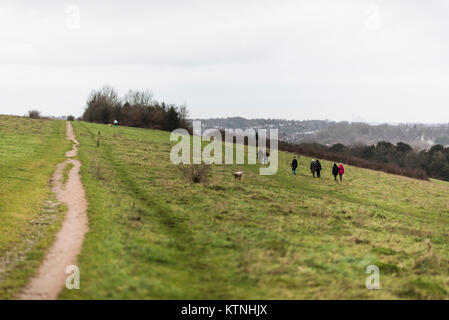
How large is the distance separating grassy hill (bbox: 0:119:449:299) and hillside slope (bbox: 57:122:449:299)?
4cm

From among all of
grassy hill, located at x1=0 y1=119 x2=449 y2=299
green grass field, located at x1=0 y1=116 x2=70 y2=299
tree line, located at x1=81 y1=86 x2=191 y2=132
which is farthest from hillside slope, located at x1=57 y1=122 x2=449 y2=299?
tree line, located at x1=81 y1=86 x2=191 y2=132

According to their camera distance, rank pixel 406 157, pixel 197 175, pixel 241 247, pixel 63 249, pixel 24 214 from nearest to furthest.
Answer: pixel 63 249 → pixel 241 247 → pixel 24 214 → pixel 197 175 → pixel 406 157

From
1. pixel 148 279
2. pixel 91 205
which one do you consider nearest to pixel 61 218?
pixel 91 205

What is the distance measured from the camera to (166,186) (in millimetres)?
23281

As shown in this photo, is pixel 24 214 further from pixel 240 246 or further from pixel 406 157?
pixel 406 157

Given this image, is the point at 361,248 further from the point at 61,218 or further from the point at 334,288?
the point at 61,218

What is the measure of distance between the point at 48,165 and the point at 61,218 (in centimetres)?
1496

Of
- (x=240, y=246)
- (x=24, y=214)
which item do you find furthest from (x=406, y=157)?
(x=24, y=214)

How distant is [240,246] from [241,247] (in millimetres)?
93

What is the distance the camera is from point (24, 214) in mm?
15391

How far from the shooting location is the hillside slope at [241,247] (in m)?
9.72

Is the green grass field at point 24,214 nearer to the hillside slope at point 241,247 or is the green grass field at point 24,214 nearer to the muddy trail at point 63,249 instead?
the muddy trail at point 63,249

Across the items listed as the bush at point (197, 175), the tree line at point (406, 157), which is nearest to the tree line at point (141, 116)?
the tree line at point (406, 157)

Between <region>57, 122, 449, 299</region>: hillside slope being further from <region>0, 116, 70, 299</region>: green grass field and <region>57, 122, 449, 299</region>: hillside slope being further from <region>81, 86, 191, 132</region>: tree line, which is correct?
Result: <region>81, 86, 191, 132</region>: tree line
